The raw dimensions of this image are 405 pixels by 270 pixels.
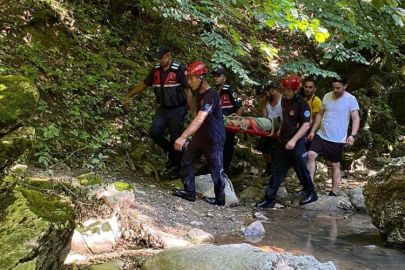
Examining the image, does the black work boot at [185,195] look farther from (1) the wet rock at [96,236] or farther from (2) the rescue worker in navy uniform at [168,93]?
(1) the wet rock at [96,236]

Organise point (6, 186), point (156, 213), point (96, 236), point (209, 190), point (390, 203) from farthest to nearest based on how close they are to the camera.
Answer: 1. point (209, 190)
2. point (156, 213)
3. point (390, 203)
4. point (96, 236)
5. point (6, 186)

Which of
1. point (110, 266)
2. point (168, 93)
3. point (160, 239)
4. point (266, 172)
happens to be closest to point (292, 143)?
point (168, 93)

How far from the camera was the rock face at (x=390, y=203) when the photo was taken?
4.90 meters

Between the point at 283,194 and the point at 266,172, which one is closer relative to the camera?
the point at 283,194

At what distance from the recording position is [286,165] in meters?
6.89

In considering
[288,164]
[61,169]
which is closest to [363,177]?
[288,164]

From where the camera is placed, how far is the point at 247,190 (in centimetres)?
742

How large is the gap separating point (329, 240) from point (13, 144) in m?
3.79

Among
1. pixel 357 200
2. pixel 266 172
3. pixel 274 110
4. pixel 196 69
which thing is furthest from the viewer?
pixel 266 172

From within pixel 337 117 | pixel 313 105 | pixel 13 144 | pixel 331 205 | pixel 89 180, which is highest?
pixel 313 105

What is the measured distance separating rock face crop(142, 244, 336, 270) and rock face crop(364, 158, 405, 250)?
5.96 feet

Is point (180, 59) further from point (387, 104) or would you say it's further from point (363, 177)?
point (387, 104)

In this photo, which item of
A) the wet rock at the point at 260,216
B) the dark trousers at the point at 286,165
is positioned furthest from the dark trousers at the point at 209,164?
the dark trousers at the point at 286,165

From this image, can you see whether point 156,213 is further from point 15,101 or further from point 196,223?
point 15,101
